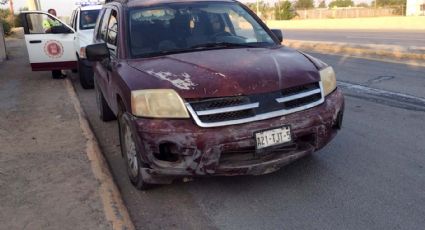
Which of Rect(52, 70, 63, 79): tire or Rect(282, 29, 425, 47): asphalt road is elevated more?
Rect(52, 70, 63, 79): tire

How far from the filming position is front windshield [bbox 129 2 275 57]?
4836 millimetres

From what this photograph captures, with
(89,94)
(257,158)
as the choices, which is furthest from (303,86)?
(89,94)

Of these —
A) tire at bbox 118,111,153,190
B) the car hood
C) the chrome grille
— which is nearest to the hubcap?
tire at bbox 118,111,153,190

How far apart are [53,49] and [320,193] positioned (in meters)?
9.16

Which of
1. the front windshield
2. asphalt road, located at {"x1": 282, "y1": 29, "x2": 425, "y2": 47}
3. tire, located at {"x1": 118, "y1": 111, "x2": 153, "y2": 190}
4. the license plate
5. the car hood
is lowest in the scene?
asphalt road, located at {"x1": 282, "y1": 29, "x2": 425, "y2": 47}

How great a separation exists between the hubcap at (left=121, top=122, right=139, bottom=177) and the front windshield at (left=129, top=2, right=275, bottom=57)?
81 cm

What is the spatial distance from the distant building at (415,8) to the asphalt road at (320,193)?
188ft

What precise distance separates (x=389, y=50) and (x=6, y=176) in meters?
11.4

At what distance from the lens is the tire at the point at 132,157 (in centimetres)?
418

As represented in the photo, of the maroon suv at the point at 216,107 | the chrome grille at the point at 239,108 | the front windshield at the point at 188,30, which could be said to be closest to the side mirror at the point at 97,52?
the maroon suv at the point at 216,107

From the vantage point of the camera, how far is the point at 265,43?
514 centimetres

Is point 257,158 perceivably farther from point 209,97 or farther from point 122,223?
point 122,223

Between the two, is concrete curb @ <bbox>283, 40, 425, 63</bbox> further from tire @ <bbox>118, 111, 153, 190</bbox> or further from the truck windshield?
tire @ <bbox>118, 111, 153, 190</bbox>

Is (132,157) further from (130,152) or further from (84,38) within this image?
(84,38)
